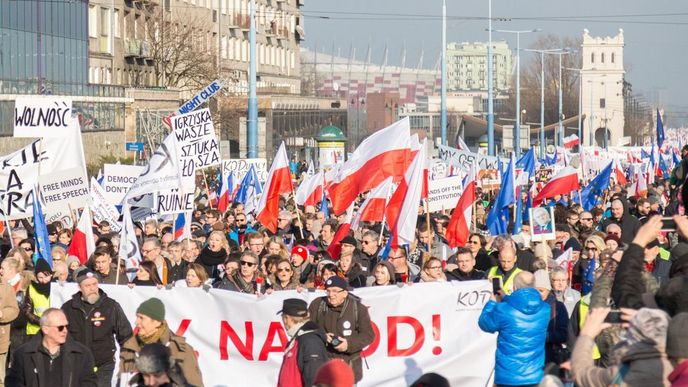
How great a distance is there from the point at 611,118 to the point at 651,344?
166m

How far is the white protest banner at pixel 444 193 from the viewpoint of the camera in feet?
67.6

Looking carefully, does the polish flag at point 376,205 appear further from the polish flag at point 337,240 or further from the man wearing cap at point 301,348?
the man wearing cap at point 301,348

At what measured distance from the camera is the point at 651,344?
6.20 metres

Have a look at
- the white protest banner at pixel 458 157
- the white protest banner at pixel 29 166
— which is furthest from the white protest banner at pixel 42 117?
the white protest banner at pixel 458 157

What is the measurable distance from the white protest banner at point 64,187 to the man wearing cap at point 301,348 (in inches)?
337

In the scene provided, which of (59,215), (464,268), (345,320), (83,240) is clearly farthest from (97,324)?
(59,215)

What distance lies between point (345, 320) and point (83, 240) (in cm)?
646

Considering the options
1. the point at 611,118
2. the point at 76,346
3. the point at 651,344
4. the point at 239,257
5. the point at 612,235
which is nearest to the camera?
the point at 651,344

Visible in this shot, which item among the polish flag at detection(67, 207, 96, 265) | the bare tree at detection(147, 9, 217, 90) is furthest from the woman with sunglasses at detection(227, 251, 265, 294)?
the bare tree at detection(147, 9, 217, 90)

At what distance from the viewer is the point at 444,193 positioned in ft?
67.9

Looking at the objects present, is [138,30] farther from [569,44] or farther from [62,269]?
[569,44]

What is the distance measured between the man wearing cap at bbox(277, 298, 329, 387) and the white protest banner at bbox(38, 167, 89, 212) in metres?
8.55

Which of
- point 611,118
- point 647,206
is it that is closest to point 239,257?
point 647,206

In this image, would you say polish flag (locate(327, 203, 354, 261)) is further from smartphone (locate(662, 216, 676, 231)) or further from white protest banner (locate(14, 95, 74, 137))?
smartphone (locate(662, 216, 676, 231))
